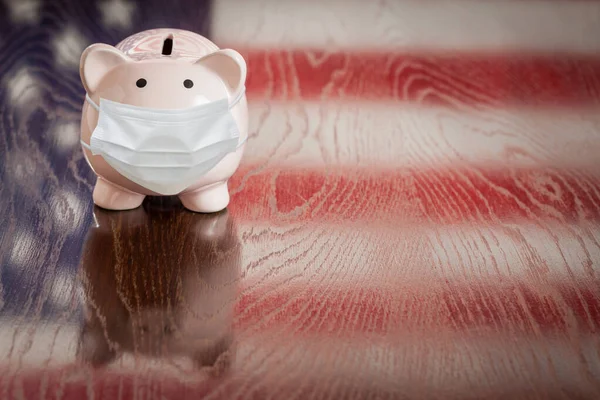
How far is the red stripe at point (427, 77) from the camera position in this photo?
6.23ft

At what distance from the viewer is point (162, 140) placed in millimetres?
1180

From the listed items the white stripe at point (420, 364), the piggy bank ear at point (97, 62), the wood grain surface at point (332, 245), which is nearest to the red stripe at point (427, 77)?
the wood grain surface at point (332, 245)

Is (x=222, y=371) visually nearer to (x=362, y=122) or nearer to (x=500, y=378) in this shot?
(x=500, y=378)

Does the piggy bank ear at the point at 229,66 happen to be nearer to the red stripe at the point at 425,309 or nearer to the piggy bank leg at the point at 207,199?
the piggy bank leg at the point at 207,199

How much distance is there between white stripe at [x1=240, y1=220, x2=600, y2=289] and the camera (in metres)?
1.19

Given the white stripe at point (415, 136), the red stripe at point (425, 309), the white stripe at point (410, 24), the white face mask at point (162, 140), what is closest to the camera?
the red stripe at point (425, 309)

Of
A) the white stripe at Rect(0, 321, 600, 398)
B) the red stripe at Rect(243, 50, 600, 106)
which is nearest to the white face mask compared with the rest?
the white stripe at Rect(0, 321, 600, 398)

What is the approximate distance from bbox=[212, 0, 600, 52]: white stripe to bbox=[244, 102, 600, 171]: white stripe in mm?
432

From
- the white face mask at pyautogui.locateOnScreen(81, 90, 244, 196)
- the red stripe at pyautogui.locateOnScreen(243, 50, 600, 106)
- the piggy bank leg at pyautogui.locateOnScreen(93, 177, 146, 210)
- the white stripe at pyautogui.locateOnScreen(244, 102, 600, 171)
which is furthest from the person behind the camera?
the red stripe at pyautogui.locateOnScreen(243, 50, 600, 106)

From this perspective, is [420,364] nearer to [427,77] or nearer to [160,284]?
[160,284]

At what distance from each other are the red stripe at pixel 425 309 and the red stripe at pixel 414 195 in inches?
8.5

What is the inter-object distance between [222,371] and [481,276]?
1.34 ft

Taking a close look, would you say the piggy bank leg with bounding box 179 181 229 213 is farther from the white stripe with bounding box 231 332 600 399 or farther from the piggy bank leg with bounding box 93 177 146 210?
the white stripe with bounding box 231 332 600 399

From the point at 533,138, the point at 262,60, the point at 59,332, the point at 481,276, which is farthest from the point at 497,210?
the point at 262,60
